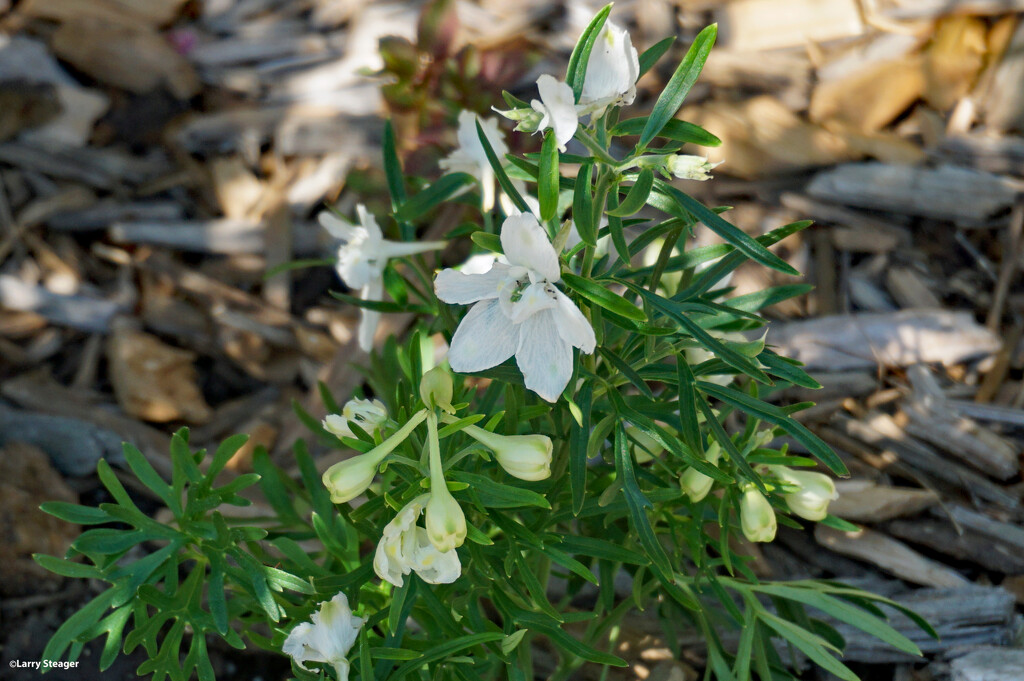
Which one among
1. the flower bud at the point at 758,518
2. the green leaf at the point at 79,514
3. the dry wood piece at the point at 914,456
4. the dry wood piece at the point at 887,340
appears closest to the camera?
the flower bud at the point at 758,518

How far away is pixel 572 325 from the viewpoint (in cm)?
119

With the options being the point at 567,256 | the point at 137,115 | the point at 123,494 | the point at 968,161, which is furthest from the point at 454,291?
the point at 137,115

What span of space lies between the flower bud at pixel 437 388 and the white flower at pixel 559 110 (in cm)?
37

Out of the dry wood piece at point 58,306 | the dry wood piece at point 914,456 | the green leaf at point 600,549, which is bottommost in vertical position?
the dry wood piece at point 58,306

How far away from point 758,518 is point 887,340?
130cm

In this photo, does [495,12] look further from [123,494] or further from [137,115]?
[123,494]

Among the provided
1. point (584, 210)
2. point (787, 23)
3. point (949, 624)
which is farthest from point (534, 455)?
point (787, 23)

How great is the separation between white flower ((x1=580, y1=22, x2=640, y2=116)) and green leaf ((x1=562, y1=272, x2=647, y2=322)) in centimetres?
23

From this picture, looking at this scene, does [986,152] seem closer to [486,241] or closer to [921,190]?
[921,190]

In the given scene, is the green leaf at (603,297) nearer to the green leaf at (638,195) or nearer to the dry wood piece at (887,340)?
the green leaf at (638,195)

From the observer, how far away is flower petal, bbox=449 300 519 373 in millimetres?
1236

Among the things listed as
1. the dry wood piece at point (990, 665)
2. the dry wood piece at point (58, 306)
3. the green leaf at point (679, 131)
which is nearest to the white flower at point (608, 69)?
the green leaf at point (679, 131)

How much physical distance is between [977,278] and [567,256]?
1903 millimetres

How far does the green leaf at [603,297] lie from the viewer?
119cm
